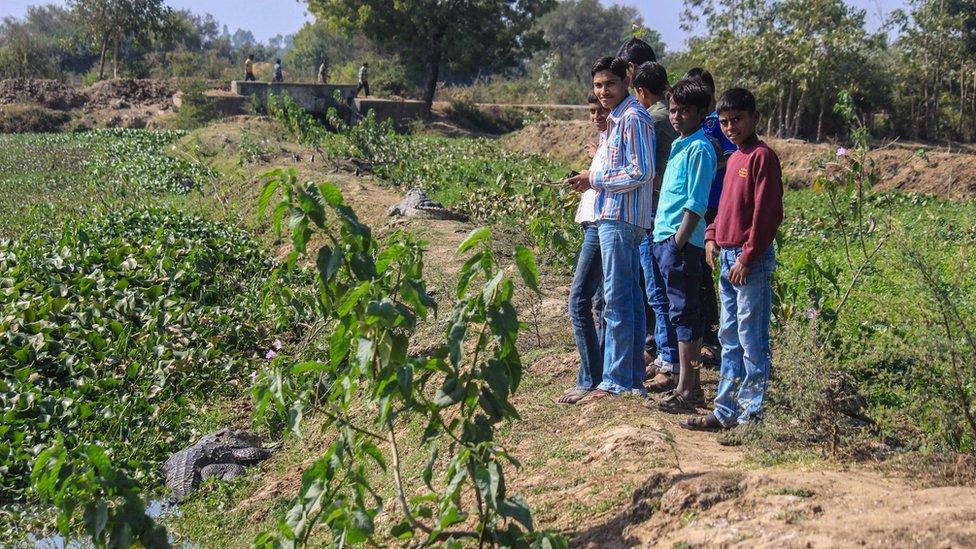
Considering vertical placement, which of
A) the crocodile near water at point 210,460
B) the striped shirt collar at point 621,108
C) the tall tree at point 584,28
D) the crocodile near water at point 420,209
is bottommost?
the crocodile near water at point 210,460

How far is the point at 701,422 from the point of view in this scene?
A: 429 cm

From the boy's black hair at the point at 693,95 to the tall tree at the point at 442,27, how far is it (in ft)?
86.2

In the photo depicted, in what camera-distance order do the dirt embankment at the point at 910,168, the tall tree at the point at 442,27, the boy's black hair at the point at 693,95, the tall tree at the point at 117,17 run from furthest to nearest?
the tall tree at the point at 117,17 → the tall tree at the point at 442,27 → the dirt embankment at the point at 910,168 → the boy's black hair at the point at 693,95

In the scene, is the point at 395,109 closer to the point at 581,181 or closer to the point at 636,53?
the point at 636,53

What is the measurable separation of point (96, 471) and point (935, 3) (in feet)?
83.4

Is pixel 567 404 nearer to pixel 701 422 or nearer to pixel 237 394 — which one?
pixel 701 422

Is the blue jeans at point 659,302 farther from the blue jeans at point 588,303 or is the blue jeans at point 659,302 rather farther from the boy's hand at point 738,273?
the boy's hand at point 738,273

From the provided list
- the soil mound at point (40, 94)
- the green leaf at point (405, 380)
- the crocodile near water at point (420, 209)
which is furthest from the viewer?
the soil mound at point (40, 94)

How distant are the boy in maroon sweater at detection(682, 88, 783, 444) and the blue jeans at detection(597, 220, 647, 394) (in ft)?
1.35

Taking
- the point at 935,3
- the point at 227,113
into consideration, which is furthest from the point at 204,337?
the point at 935,3

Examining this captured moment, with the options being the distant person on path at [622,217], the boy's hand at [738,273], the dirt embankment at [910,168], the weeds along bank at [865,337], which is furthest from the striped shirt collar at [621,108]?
the dirt embankment at [910,168]

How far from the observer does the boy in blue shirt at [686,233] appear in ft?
14.9

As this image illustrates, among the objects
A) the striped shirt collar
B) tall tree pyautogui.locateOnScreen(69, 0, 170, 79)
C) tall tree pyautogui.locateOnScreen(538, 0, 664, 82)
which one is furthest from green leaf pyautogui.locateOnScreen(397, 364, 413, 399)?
tall tree pyautogui.locateOnScreen(538, 0, 664, 82)

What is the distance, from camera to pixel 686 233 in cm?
450
